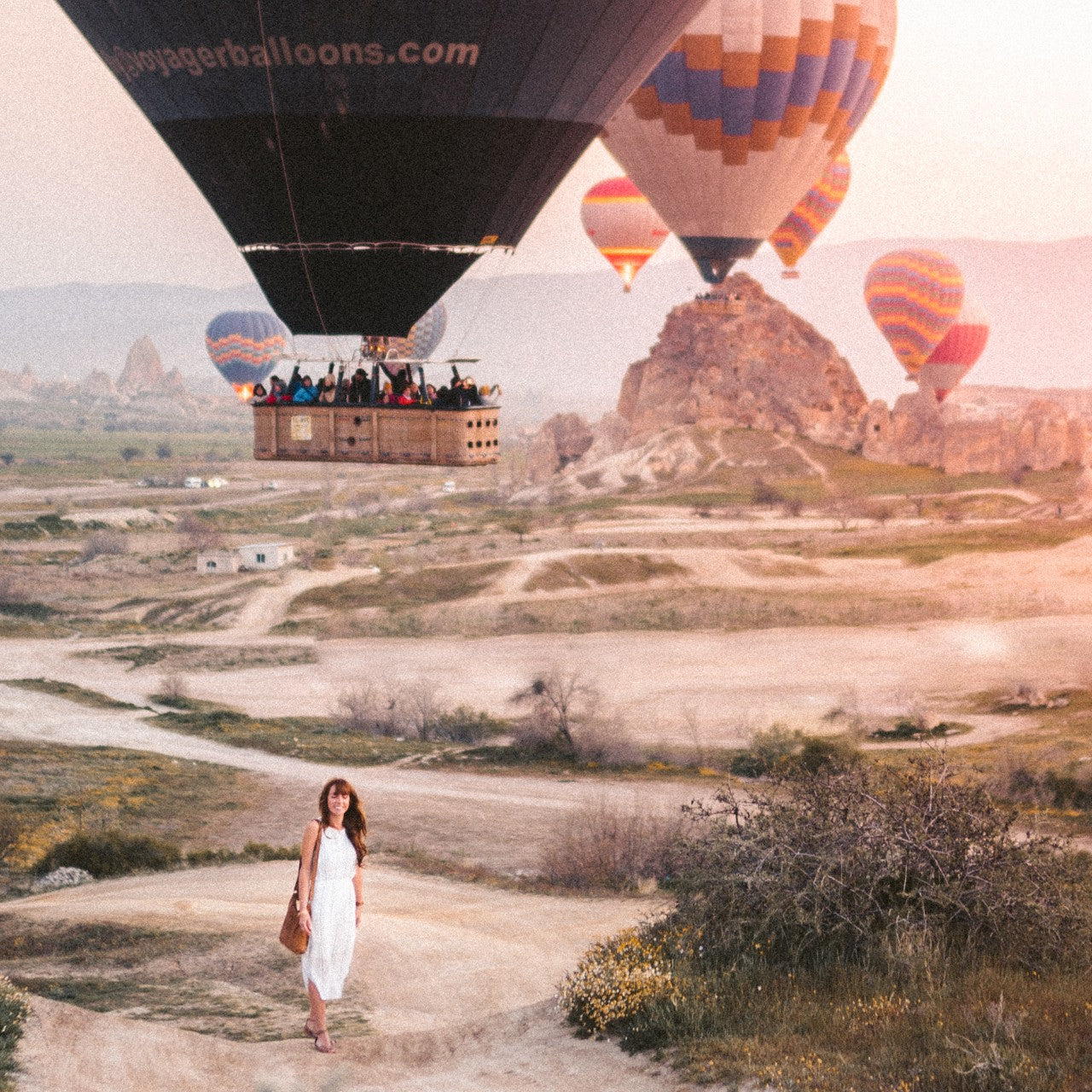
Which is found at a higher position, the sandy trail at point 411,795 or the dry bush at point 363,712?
the dry bush at point 363,712

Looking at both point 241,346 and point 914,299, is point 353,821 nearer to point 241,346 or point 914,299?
point 914,299

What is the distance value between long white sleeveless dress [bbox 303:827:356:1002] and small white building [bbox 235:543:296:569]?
70.6 m

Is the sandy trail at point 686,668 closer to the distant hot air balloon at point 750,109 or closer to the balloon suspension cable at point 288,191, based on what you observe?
the distant hot air balloon at point 750,109

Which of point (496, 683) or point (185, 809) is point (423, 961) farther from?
point (496, 683)

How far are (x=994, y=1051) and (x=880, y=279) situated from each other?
82554 millimetres

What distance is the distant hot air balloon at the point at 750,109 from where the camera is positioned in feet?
147

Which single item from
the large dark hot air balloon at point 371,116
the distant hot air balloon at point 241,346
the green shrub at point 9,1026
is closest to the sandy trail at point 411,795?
the large dark hot air balloon at point 371,116

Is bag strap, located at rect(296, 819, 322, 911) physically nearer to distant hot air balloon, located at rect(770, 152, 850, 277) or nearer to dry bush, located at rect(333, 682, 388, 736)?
dry bush, located at rect(333, 682, 388, 736)

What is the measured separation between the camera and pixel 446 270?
21500mm

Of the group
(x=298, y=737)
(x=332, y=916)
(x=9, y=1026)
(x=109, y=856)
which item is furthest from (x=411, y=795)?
(x=332, y=916)

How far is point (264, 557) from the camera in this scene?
3351 inches

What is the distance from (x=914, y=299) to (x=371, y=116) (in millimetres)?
75639

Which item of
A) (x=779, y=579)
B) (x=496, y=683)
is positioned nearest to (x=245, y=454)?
(x=779, y=579)

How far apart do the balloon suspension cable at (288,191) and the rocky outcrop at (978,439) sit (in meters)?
79.5
